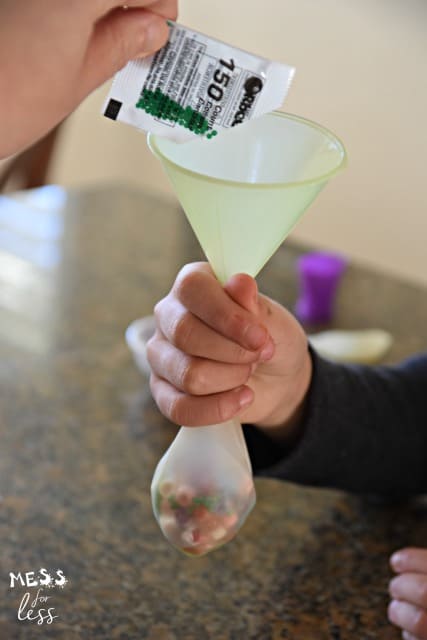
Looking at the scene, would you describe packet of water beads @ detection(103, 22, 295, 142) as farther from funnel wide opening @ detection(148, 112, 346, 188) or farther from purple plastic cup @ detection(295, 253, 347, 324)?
purple plastic cup @ detection(295, 253, 347, 324)

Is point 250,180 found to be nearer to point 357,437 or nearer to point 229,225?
point 229,225

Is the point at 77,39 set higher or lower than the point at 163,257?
higher

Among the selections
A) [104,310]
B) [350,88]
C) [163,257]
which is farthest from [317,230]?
[104,310]

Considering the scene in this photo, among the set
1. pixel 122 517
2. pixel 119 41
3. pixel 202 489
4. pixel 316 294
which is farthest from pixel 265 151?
pixel 316 294

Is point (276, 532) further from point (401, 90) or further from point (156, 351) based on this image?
point (401, 90)

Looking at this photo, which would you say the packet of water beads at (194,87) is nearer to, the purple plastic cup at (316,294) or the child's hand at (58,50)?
the child's hand at (58,50)

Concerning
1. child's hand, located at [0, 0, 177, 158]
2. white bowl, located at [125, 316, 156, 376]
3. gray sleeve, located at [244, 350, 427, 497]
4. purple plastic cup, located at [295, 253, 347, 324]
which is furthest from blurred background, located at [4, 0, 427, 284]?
child's hand, located at [0, 0, 177, 158]
